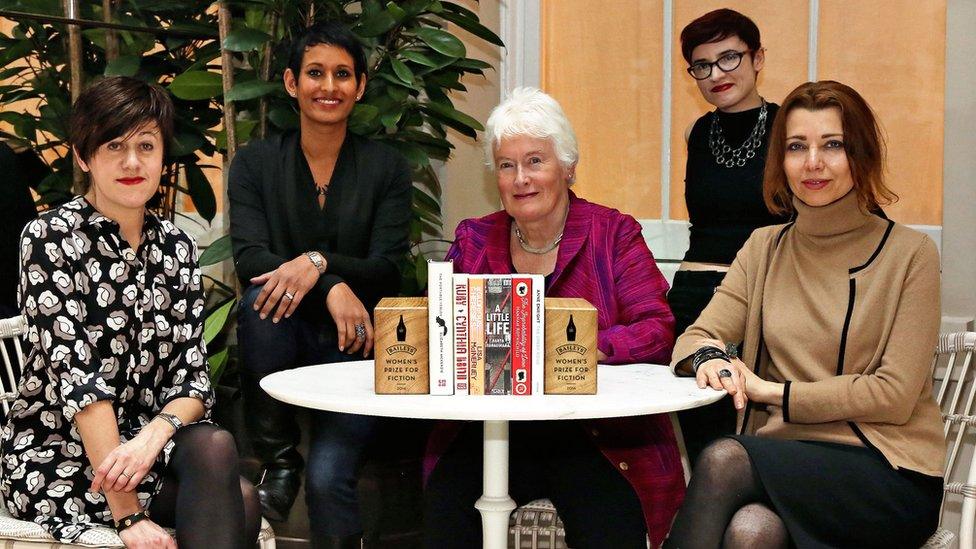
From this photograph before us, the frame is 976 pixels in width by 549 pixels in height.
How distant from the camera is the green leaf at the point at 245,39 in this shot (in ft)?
9.91

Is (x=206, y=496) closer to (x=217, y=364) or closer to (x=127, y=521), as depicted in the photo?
(x=127, y=521)

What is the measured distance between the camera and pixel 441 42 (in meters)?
3.18

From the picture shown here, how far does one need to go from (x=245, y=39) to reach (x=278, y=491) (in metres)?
1.31

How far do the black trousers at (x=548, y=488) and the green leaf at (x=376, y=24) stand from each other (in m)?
1.41

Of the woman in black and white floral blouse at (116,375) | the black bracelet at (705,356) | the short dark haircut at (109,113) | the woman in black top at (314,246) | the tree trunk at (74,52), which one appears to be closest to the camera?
the woman in black and white floral blouse at (116,375)

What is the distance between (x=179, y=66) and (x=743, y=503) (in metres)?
2.36

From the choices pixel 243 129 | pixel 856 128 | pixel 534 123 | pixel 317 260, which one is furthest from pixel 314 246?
pixel 856 128

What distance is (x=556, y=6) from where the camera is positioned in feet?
12.0

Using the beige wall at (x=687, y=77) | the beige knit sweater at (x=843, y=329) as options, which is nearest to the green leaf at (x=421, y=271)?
the beige wall at (x=687, y=77)

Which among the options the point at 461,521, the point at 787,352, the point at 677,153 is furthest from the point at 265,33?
the point at 787,352

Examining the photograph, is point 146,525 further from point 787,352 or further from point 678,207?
point 678,207

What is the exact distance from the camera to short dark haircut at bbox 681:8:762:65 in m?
2.75

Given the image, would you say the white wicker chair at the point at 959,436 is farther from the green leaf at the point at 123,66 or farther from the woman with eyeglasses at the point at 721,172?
the green leaf at the point at 123,66

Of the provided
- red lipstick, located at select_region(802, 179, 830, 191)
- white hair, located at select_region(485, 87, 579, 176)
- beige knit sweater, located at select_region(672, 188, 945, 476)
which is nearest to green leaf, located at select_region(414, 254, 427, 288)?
white hair, located at select_region(485, 87, 579, 176)
